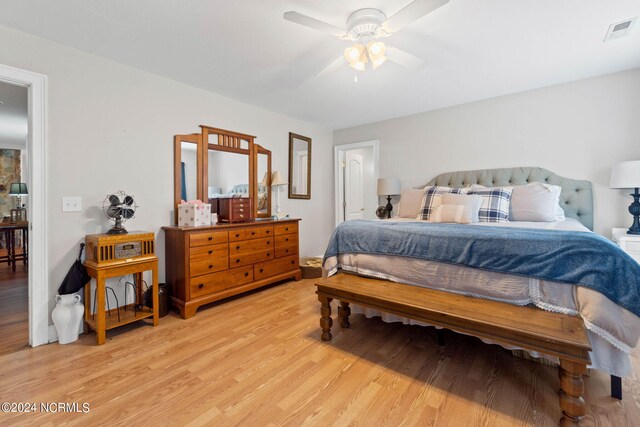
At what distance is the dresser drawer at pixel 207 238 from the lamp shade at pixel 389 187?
2341 mm

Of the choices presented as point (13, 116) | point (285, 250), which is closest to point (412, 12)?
point (285, 250)

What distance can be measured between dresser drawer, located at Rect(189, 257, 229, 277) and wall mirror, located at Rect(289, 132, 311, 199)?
1657 millimetres

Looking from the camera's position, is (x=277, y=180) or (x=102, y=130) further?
(x=277, y=180)

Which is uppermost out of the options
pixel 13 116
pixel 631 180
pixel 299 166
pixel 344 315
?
pixel 13 116

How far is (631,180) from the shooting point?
2549mm

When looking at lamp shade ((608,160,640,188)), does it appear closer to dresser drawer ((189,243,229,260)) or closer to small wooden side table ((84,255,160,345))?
dresser drawer ((189,243,229,260))

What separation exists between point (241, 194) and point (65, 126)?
173 centimetres

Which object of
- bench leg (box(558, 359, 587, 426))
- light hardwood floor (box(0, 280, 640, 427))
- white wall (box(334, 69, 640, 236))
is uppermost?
white wall (box(334, 69, 640, 236))

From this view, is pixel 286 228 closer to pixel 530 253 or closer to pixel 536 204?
pixel 530 253

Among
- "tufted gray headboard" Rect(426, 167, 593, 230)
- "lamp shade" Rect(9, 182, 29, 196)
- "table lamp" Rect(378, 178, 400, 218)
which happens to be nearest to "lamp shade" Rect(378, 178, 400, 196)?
"table lamp" Rect(378, 178, 400, 218)

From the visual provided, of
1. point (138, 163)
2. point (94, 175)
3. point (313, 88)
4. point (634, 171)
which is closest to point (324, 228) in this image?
point (313, 88)

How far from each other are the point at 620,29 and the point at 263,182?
361 cm

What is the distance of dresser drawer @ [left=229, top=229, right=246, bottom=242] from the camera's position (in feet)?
9.73

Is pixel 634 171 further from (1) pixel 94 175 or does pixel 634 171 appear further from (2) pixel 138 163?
(1) pixel 94 175
